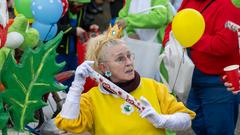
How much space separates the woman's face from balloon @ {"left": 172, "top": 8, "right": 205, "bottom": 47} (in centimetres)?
57

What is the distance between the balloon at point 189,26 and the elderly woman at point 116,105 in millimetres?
534

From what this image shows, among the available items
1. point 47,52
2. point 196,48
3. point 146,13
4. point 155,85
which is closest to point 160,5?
point 146,13

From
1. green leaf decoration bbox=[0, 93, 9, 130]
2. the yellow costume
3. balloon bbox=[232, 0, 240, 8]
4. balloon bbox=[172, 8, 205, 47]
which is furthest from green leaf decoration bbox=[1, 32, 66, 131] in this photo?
balloon bbox=[232, 0, 240, 8]

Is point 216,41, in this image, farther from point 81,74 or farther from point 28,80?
point 28,80

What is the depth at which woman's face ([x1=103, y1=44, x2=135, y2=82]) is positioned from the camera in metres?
2.84

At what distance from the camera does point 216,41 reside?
356cm

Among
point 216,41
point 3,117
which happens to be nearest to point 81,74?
point 3,117

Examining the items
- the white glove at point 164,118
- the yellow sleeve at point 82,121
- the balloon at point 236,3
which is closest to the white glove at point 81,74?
the yellow sleeve at point 82,121

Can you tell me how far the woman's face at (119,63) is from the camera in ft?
9.32

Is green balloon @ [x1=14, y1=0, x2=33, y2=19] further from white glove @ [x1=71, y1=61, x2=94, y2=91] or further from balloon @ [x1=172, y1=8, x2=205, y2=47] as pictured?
white glove @ [x1=71, y1=61, x2=94, y2=91]

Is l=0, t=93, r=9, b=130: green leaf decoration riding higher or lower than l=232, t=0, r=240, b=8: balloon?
lower

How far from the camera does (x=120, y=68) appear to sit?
2846 millimetres

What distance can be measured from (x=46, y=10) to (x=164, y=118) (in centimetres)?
131

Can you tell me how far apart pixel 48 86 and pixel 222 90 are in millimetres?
1432
